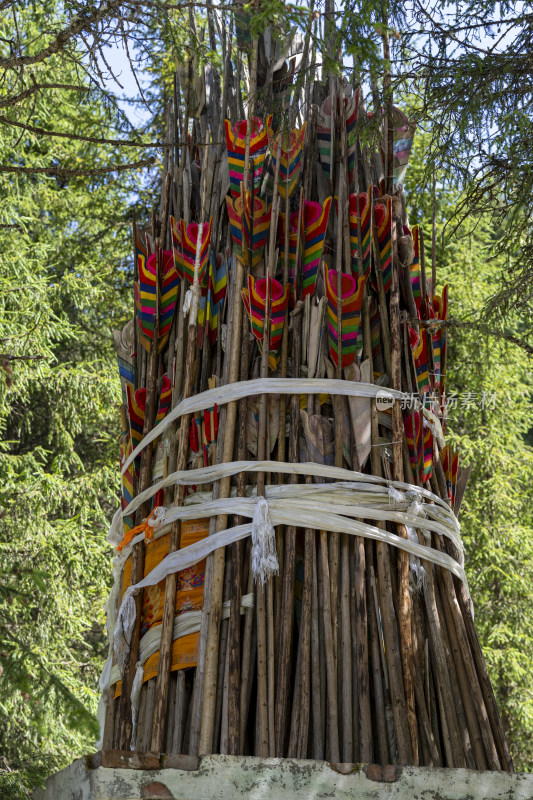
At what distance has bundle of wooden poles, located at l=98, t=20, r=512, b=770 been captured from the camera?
9.22 feet

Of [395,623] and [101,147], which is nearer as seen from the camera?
[395,623]

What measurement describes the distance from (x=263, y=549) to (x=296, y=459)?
389 mm

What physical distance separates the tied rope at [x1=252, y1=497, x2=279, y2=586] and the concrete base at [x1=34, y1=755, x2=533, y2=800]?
65cm

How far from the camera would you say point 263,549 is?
287 centimetres

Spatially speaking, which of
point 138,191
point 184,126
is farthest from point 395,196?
point 138,191

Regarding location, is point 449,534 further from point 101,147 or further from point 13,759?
point 101,147

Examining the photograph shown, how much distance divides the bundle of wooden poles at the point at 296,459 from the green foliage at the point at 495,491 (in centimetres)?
516

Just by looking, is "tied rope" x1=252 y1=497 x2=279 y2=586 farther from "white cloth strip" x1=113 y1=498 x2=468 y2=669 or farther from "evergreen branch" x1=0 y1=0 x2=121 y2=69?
"evergreen branch" x1=0 y1=0 x2=121 y2=69

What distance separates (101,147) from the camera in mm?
11203

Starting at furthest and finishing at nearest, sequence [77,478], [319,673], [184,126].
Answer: [77,478], [184,126], [319,673]

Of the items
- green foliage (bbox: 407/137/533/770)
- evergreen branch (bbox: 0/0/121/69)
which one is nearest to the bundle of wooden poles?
evergreen branch (bbox: 0/0/121/69)

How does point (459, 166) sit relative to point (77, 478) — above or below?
below

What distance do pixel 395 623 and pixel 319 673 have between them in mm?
308

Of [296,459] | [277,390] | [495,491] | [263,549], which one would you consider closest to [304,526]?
[263,549]
